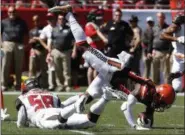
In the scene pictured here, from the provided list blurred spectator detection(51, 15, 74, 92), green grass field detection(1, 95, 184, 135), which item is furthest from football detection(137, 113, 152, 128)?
blurred spectator detection(51, 15, 74, 92)

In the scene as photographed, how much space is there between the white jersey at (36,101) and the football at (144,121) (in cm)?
105

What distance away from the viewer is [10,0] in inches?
722

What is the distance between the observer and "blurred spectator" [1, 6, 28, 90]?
52.3 ft

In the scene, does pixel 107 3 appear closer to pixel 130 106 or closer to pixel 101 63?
pixel 130 106

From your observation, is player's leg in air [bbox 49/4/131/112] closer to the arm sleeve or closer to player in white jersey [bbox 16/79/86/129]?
player in white jersey [bbox 16/79/86/129]

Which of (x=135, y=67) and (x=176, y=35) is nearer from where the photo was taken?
(x=176, y=35)

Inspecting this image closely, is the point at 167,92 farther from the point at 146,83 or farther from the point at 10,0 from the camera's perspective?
the point at 10,0

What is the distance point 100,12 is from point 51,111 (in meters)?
7.59

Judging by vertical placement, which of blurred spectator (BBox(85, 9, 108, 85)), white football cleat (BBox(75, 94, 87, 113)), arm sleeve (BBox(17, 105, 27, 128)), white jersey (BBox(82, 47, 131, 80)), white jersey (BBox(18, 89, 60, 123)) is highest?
white jersey (BBox(82, 47, 131, 80))

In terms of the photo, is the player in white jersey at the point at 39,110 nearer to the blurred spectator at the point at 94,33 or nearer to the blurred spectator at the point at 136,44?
the blurred spectator at the point at 94,33

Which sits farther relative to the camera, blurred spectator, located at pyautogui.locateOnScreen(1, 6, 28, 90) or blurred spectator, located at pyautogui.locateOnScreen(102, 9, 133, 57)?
blurred spectator, located at pyautogui.locateOnScreen(1, 6, 28, 90)

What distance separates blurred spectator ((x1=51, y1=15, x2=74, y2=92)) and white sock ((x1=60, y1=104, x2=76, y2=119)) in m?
7.30

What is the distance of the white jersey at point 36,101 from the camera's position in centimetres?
925

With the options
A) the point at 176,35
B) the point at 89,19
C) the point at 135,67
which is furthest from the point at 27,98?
the point at 135,67
